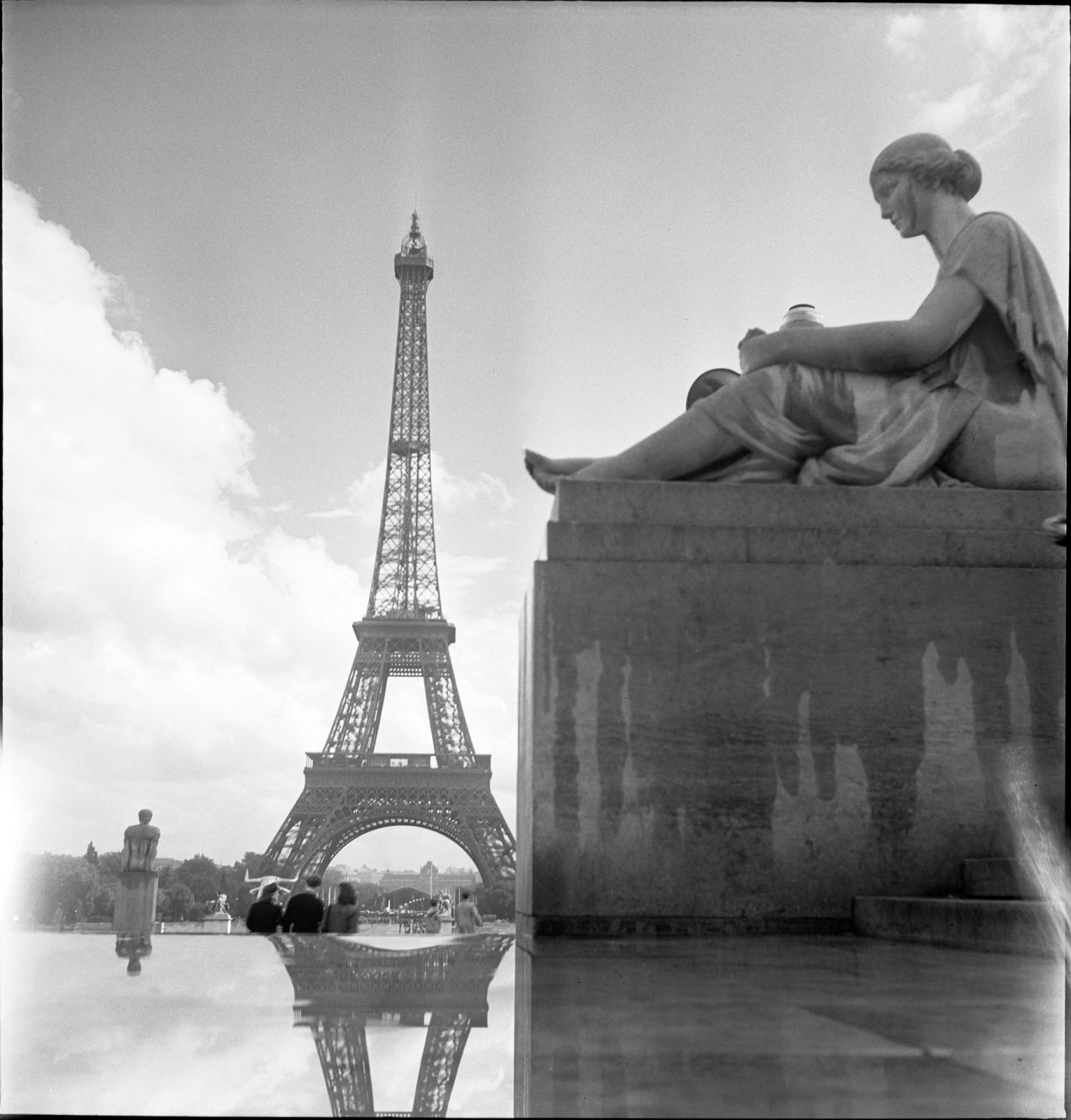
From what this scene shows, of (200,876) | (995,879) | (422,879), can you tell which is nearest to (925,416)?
(995,879)

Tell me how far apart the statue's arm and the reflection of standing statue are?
532 inches

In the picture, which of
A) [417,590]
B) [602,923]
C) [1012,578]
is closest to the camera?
[602,923]

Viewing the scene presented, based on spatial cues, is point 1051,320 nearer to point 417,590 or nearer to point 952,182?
point 952,182

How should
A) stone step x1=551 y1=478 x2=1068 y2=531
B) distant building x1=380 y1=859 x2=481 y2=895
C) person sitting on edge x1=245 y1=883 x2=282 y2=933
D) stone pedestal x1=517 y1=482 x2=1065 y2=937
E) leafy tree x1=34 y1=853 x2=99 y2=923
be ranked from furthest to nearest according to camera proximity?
distant building x1=380 y1=859 x2=481 y2=895 → leafy tree x1=34 y1=853 x2=99 y2=923 → person sitting on edge x1=245 y1=883 x2=282 y2=933 → stone step x1=551 y1=478 x2=1068 y2=531 → stone pedestal x1=517 y1=482 x2=1065 y2=937

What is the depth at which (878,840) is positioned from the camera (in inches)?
236

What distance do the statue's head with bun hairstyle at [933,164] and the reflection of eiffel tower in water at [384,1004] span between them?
489 cm

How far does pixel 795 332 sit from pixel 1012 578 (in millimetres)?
1758

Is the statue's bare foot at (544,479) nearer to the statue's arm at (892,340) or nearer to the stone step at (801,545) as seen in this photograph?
the stone step at (801,545)

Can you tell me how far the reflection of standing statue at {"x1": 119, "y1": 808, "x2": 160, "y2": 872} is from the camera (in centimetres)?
1725

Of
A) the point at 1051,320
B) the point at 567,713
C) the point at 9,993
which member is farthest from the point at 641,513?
the point at 9,993

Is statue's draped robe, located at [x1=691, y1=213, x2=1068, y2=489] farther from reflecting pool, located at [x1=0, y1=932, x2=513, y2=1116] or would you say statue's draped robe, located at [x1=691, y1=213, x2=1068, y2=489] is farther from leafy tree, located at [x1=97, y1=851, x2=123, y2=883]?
leafy tree, located at [x1=97, y1=851, x2=123, y2=883]

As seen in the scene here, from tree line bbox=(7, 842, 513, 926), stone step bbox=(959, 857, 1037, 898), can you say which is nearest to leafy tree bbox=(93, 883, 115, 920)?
tree line bbox=(7, 842, 513, 926)

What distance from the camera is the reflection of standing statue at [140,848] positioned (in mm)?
17250

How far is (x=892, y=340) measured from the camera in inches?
265
